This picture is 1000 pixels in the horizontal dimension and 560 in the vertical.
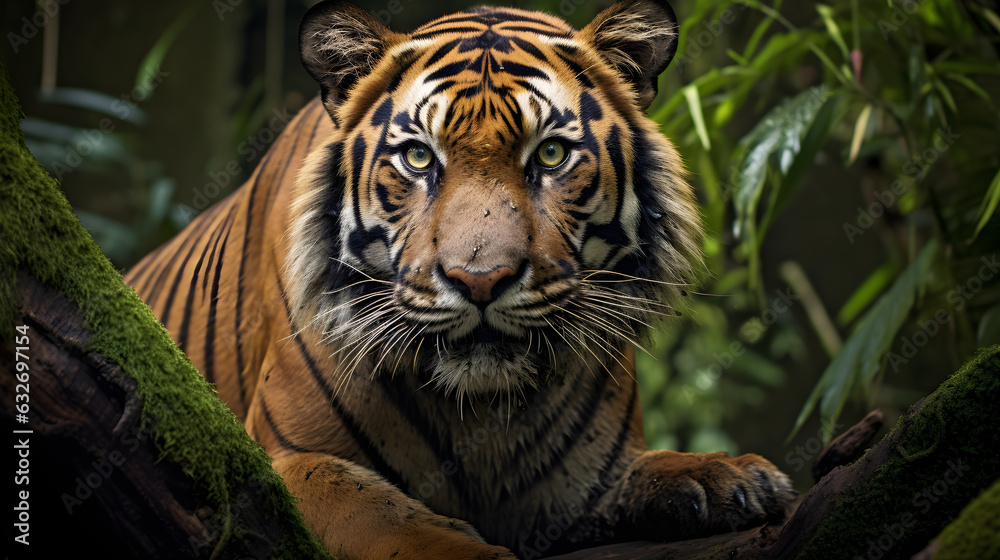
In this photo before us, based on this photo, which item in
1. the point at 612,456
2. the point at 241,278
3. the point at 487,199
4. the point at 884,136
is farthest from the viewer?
the point at 884,136

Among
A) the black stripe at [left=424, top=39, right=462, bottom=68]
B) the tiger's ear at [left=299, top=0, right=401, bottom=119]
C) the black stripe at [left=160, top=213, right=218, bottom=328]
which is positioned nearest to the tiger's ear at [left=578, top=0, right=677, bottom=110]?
the black stripe at [left=424, top=39, right=462, bottom=68]

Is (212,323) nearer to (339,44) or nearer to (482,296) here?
(339,44)

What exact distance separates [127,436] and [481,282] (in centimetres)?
58

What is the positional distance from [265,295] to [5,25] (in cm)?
400

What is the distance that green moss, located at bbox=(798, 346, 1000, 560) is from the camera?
0.94m

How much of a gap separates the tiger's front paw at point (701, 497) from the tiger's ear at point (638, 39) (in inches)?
32.1

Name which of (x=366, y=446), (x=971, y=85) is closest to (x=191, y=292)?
(x=366, y=446)

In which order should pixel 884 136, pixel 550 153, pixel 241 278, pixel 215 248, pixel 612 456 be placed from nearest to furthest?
pixel 550 153 < pixel 612 456 < pixel 241 278 < pixel 215 248 < pixel 884 136

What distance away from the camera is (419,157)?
1.47 meters

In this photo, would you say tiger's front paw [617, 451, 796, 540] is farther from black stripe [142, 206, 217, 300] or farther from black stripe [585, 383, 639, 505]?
black stripe [142, 206, 217, 300]

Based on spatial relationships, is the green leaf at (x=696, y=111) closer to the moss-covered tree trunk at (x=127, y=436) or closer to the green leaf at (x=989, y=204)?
the green leaf at (x=989, y=204)

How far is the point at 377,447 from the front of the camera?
1566 millimetres

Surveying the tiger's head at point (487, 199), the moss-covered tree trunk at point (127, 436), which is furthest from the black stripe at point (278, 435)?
the moss-covered tree trunk at point (127, 436)

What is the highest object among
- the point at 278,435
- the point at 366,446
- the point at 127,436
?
the point at 127,436
